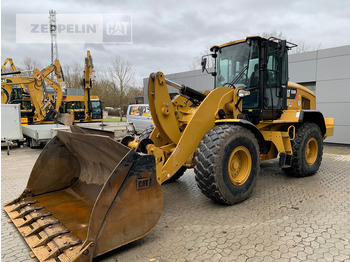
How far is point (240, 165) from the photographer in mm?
4363

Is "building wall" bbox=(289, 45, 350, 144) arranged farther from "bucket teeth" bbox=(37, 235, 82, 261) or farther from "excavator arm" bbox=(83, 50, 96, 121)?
"bucket teeth" bbox=(37, 235, 82, 261)

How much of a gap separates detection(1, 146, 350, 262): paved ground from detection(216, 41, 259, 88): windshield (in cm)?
217

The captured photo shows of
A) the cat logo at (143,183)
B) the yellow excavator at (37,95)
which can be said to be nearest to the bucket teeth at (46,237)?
the cat logo at (143,183)

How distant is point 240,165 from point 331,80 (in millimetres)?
8967

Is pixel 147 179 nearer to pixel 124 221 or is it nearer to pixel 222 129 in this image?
pixel 124 221

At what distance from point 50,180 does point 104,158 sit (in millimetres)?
1260

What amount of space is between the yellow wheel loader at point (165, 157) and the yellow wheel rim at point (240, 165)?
0.02 metres

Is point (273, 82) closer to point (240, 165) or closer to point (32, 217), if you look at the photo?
point (240, 165)

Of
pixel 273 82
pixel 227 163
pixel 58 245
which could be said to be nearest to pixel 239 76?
pixel 273 82

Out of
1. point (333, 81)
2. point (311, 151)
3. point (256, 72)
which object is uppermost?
point (333, 81)

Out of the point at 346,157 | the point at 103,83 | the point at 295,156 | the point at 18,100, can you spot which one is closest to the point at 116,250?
the point at 295,156

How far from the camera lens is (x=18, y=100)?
15430mm

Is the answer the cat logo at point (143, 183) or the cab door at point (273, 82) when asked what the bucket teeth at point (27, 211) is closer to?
the cat logo at point (143, 183)

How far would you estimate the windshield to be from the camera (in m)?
4.92
